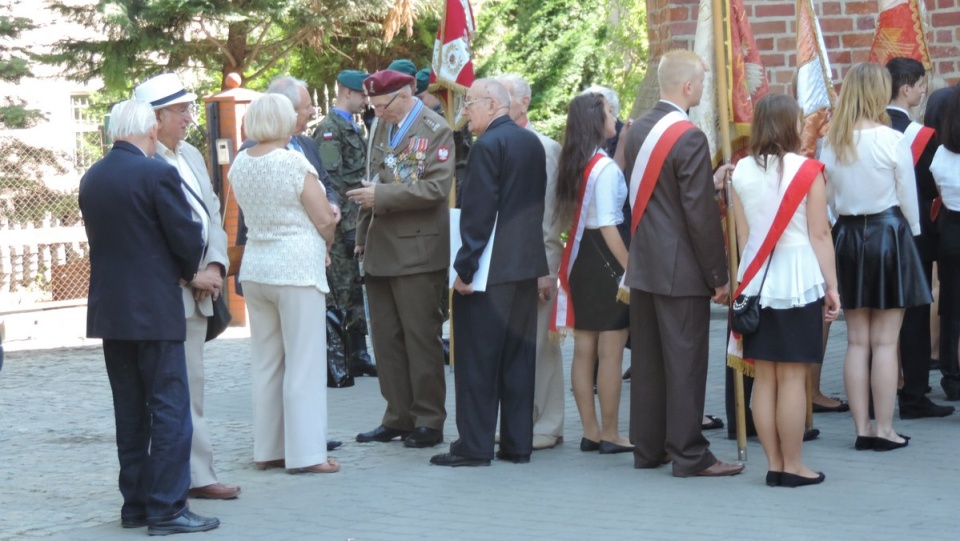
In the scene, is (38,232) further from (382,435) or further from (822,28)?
(822,28)

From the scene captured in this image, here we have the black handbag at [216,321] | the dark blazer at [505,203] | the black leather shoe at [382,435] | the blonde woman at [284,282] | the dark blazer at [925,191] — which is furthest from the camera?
the dark blazer at [925,191]

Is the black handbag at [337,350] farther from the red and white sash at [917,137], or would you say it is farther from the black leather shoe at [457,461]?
the red and white sash at [917,137]

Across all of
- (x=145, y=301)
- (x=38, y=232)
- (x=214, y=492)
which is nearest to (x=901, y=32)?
(x=214, y=492)

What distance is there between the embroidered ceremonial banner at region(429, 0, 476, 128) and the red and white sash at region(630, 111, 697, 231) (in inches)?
122

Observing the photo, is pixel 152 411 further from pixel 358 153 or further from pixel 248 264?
pixel 358 153

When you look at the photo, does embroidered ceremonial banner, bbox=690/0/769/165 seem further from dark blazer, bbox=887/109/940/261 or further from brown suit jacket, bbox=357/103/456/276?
brown suit jacket, bbox=357/103/456/276

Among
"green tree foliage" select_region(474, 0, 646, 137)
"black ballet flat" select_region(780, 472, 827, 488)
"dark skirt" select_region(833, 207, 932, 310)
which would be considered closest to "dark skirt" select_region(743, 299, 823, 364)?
"black ballet flat" select_region(780, 472, 827, 488)

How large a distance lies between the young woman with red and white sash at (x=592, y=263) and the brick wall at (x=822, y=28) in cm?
241

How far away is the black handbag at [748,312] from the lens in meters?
6.38

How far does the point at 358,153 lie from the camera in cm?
990

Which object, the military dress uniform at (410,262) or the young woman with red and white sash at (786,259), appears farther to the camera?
the military dress uniform at (410,262)

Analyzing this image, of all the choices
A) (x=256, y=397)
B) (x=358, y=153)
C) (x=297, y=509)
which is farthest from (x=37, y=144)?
(x=297, y=509)

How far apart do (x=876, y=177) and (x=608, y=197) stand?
137 centimetres

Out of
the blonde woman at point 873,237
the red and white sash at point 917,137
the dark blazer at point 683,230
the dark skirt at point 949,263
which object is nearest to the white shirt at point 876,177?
the blonde woman at point 873,237
